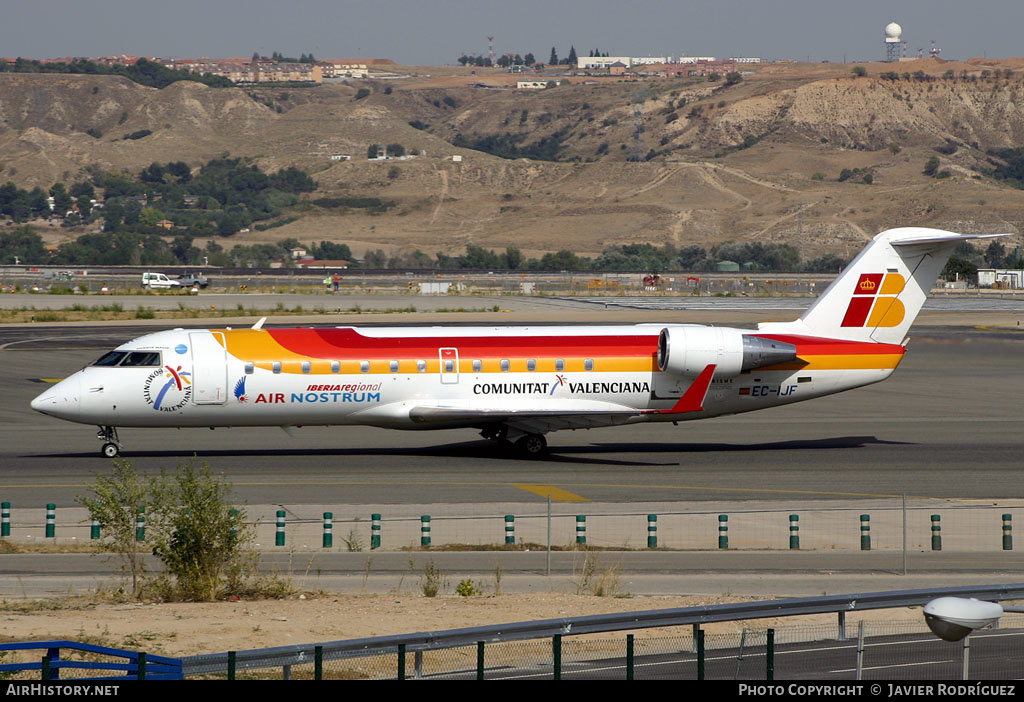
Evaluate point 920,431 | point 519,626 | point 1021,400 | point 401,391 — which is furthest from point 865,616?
point 1021,400

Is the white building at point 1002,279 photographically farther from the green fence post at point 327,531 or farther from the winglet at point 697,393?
the green fence post at point 327,531

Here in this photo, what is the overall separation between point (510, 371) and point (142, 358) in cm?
962

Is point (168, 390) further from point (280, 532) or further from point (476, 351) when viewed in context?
point (280, 532)

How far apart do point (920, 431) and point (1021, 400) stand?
9419mm

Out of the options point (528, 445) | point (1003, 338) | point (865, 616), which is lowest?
point (865, 616)

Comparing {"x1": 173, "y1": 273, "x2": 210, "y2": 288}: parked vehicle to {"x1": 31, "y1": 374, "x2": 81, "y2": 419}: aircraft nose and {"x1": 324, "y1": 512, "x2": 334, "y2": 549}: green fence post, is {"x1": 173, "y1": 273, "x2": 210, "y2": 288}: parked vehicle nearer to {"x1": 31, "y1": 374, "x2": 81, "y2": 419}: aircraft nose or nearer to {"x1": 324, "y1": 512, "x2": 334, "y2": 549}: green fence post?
{"x1": 31, "y1": 374, "x2": 81, "y2": 419}: aircraft nose

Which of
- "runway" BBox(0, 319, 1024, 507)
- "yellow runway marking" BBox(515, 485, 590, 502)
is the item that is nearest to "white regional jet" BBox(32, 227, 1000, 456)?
"runway" BBox(0, 319, 1024, 507)

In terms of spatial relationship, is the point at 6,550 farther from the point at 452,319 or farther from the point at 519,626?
the point at 452,319

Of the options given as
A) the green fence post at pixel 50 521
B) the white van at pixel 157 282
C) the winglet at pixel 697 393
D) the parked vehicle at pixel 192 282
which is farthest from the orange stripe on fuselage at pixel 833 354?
the white van at pixel 157 282

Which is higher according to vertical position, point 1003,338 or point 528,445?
point 1003,338

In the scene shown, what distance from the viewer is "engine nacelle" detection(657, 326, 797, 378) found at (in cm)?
3291

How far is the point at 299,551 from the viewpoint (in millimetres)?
22891

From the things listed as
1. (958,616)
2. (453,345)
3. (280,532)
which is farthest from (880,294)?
(958,616)

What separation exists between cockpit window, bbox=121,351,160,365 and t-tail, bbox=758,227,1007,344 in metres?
16.6
